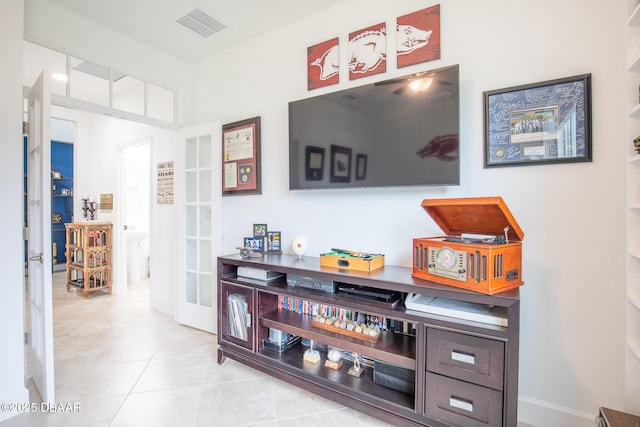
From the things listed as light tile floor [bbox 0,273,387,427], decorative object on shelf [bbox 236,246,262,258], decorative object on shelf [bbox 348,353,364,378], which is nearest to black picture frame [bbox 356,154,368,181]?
decorative object on shelf [bbox 236,246,262,258]

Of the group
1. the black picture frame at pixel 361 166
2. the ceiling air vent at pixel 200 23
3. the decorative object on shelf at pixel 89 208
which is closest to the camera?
the black picture frame at pixel 361 166

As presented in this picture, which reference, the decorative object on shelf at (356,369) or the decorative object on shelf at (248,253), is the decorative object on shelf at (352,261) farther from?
the decorative object on shelf at (248,253)

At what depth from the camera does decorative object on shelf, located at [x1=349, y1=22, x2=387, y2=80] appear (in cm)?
207

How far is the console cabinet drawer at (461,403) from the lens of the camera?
1302 mm

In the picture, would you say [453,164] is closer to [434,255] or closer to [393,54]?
[434,255]

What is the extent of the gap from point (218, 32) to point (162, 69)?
77 cm

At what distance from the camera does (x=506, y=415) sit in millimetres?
1268

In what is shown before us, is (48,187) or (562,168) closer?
(562,168)

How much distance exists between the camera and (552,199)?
1.59 metres

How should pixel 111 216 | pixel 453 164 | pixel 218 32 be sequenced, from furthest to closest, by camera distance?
pixel 111 216 → pixel 218 32 → pixel 453 164

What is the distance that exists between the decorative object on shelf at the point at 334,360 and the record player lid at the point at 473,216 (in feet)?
3.37

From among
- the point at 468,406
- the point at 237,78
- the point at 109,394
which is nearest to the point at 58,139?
the point at 237,78

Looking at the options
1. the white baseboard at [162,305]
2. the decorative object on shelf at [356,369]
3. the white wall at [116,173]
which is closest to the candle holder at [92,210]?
the white wall at [116,173]

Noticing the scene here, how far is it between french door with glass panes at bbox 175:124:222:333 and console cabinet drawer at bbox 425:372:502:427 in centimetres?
210
